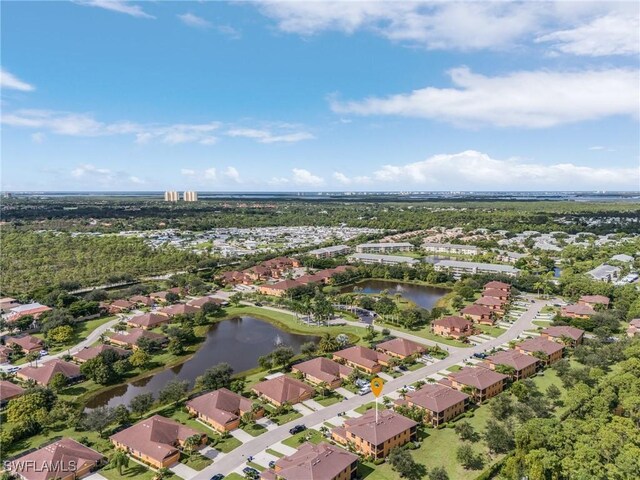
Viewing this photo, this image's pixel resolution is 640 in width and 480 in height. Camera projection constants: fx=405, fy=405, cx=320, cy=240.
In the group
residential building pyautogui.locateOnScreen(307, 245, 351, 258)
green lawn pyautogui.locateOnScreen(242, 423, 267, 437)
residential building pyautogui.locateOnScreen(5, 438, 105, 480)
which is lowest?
green lawn pyautogui.locateOnScreen(242, 423, 267, 437)

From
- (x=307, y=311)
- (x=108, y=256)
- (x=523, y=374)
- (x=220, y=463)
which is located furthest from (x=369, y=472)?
(x=108, y=256)

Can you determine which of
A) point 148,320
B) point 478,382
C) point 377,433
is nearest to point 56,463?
point 377,433

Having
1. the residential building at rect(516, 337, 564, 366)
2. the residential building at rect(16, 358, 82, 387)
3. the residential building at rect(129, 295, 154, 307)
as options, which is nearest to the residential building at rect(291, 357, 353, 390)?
the residential building at rect(516, 337, 564, 366)

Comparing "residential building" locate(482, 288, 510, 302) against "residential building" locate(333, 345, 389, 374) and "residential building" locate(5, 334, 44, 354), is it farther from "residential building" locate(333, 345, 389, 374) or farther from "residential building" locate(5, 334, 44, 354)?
"residential building" locate(5, 334, 44, 354)

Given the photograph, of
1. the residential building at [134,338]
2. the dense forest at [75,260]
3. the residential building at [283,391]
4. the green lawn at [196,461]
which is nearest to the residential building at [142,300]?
the residential building at [134,338]

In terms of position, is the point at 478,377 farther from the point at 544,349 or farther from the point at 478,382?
the point at 544,349

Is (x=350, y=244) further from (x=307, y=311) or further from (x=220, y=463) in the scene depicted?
(x=220, y=463)
